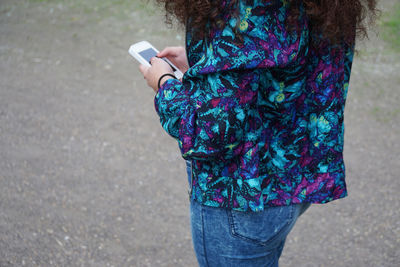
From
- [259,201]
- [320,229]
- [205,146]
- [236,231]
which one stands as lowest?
[320,229]

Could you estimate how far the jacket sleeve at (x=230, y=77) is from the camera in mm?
1087

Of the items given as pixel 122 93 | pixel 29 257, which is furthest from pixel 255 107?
pixel 122 93

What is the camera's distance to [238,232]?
1320mm

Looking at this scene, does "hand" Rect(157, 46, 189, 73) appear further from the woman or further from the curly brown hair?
the curly brown hair

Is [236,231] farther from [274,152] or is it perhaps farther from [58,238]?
[58,238]

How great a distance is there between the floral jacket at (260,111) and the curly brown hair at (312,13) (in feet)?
0.08

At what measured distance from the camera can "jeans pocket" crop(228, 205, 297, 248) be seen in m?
1.31

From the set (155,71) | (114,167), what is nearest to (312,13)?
(155,71)

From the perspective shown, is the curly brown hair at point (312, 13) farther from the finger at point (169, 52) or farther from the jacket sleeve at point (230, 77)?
the finger at point (169, 52)

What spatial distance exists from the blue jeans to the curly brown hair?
565 millimetres

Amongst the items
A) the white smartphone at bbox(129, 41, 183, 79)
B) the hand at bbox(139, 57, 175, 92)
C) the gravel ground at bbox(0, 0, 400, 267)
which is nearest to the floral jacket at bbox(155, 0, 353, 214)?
the hand at bbox(139, 57, 175, 92)

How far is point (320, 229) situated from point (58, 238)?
185 centimetres

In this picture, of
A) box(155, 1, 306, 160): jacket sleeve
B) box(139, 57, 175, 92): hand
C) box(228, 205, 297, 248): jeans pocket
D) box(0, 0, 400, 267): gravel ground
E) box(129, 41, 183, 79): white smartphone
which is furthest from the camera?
box(0, 0, 400, 267): gravel ground

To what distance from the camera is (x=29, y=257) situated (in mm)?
2590
